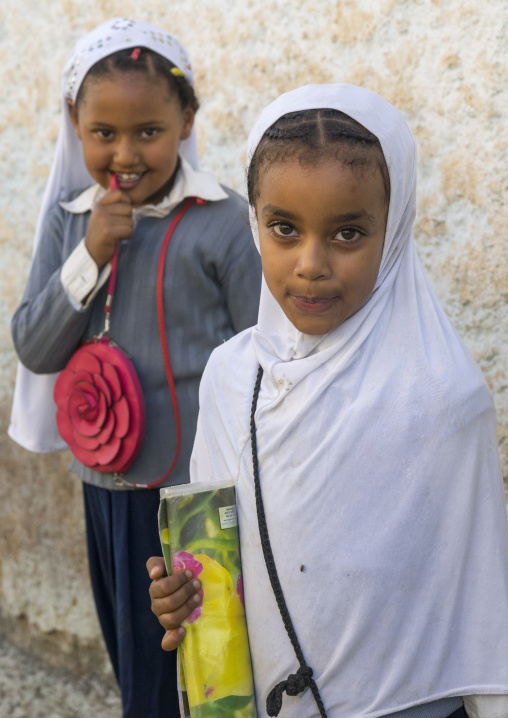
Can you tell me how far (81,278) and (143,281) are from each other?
145mm

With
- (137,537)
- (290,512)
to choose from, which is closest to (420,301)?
(290,512)

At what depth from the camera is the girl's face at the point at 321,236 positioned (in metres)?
1.19

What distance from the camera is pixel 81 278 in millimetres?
1894

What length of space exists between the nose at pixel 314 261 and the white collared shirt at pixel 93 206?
30.6 inches

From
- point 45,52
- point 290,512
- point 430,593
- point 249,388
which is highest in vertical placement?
point 45,52

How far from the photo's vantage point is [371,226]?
1.23 m

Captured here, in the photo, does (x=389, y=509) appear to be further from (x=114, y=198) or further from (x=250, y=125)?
(x=250, y=125)

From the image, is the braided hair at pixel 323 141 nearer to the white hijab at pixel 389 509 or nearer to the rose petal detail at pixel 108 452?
the white hijab at pixel 389 509

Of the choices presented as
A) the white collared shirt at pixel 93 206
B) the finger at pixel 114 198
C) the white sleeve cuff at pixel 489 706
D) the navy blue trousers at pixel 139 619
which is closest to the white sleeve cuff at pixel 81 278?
the white collared shirt at pixel 93 206

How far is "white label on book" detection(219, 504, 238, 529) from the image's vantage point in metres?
1.31

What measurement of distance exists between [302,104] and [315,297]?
0.98 feet

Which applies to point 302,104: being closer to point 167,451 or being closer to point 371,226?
point 371,226

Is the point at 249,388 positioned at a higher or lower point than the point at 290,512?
higher

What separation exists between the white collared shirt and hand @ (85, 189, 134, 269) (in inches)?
1.0
